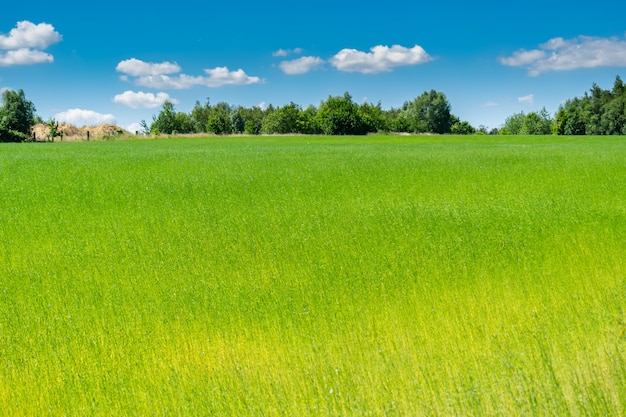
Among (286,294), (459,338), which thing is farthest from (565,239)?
(286,294)

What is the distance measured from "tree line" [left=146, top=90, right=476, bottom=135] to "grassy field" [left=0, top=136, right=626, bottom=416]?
7657cm

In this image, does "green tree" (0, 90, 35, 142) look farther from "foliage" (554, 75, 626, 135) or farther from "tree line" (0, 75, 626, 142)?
"foliage" (554, 75, 626, 135)

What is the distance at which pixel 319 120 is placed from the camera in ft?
351

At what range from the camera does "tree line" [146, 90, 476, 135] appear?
9325 cm

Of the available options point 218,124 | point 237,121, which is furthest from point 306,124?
point 237,121

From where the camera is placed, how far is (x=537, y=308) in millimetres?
8828

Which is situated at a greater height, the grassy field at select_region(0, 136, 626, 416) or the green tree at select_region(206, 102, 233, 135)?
the green tree at select_region(206, 102, 233, 135)

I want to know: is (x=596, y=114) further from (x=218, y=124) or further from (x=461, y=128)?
(x=218, y=124)

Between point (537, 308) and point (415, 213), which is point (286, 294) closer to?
point (537, 308)

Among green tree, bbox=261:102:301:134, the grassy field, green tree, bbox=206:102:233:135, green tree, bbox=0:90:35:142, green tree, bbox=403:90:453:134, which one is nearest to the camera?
the grassy field

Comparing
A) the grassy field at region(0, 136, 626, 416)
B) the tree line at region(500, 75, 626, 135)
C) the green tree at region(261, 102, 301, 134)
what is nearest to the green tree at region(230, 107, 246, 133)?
the green tree at region(261, 102, 301, 134)

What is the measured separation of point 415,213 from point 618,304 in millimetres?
6063

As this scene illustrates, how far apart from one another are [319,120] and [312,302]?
99904 mm

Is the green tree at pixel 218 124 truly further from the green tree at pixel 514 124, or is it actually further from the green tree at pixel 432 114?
the green tree at pixel 514 124
